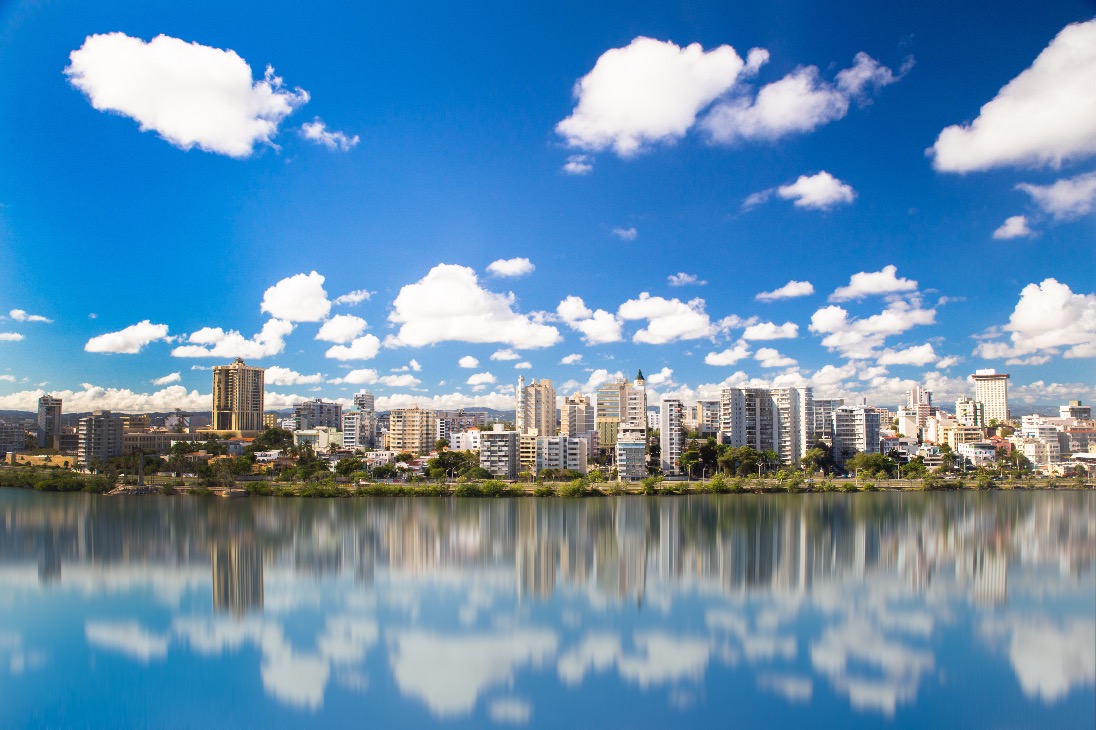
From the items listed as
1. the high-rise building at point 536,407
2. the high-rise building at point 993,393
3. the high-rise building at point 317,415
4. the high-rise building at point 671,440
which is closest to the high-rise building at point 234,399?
the high-rise building at point 317,415

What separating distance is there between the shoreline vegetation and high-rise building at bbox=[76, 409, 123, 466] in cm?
268

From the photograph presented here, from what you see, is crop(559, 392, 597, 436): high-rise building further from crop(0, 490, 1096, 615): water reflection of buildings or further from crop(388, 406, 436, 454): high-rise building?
crop(0, 490, 1096, 615): water reflection of buildings

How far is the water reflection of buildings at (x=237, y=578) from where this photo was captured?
18.5ft

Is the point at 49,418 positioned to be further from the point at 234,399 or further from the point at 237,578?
the point at 237,578

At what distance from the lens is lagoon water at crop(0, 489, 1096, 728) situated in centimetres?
377

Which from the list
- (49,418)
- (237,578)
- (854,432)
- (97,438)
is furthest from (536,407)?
(237,578)

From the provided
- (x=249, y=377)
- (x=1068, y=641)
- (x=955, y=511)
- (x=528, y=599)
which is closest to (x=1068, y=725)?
(x=1068, y=641)

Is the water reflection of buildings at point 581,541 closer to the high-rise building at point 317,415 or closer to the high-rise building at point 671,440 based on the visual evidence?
the high-rise building at point 671,440

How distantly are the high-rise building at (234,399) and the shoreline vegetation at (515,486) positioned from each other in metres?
12.8

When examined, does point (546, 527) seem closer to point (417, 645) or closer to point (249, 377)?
point (417, 645)

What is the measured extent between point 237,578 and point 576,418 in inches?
731

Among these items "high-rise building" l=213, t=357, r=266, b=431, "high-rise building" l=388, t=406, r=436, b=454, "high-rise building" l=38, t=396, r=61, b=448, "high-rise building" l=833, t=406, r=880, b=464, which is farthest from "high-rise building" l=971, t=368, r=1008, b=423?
"high-rise building" l=38, t=396, r=61, b=448

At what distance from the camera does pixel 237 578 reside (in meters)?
6.54

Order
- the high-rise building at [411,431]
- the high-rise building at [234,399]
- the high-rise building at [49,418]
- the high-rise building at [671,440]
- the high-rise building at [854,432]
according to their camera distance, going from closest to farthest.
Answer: the high-rise building at [671,440]
the high-rise building at [854,432]
the high-rise building at [49,418]
the high-rise building at [411,431]
the high-rise building at [234,399]
